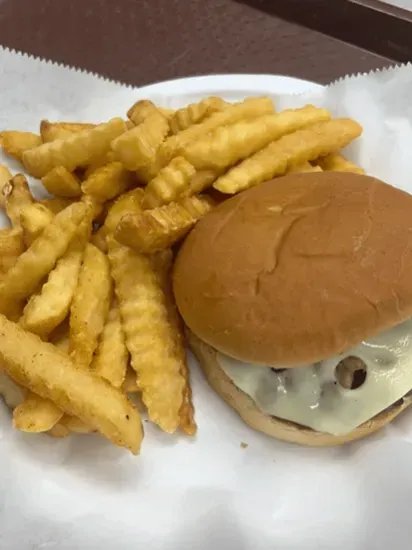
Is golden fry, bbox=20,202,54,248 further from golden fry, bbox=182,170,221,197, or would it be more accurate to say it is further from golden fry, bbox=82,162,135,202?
golden fry, bbox=182,170,221,197

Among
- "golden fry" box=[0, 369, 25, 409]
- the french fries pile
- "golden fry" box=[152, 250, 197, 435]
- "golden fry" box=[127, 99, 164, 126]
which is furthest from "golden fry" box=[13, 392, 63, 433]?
"golden fry" box=[127, 99, 164, 126]

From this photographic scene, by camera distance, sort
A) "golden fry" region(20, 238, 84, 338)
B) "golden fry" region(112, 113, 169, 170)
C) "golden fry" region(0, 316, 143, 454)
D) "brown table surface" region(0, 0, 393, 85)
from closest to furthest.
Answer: "golden fry" region(0, 316, 143, 454), "golden fry" region(20, 238, 84, 338), "golden fry" region(112, 113, 169, 170), "brown table surface" region(0, 0, 393, 85)

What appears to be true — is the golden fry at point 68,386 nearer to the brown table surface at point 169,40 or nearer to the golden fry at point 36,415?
the golden fry at point 36,415

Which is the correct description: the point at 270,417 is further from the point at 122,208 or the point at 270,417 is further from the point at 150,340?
the point at 122,208

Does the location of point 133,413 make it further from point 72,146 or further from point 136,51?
point 136,51

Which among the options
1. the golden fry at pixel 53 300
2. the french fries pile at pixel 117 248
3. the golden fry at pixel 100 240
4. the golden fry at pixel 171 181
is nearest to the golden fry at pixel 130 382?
the french fries pile at pixel 117 248

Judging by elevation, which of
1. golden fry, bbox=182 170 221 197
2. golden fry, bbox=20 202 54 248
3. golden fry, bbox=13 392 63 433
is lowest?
golden fry, bbox=13 392 63 433

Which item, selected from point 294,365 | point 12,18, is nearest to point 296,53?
point 12,18
